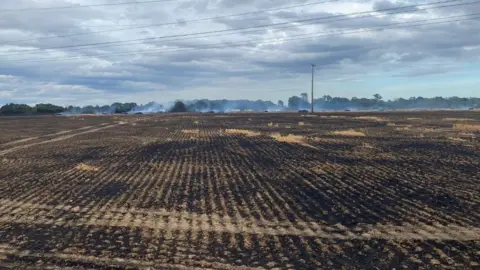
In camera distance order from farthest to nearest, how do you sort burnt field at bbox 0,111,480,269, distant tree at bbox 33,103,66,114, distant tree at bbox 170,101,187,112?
distant tree at bbox 170,101,187,112 → distant tree at bbox 33,103,66,114 → burnt field at bbox 0,111,480,269

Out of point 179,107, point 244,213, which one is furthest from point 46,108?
point 244,213

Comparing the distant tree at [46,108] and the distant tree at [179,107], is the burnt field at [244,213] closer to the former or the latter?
the distant tree at [46,108]

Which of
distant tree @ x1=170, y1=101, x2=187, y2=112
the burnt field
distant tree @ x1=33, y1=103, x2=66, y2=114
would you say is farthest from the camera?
distant tree @ x1=170, y1=101, x2=187, y2=112

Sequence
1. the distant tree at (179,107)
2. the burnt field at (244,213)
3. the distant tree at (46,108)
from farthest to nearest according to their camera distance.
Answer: the distant tree at (179,107) → the distant tree at (46,108) → the burnt field at (244,213)

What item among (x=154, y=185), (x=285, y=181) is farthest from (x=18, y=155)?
(x=285, y=181)

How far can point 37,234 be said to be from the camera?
998 cm

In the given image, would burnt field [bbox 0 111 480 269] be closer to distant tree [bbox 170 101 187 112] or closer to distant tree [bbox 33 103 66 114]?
distant tree [bbox 33 103 66 114]

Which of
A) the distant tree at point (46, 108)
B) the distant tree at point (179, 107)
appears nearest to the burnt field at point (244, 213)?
the distant tree at point (46, 108)

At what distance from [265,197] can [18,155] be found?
18.8 metres

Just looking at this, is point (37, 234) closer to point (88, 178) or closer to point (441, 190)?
point (88, 178)

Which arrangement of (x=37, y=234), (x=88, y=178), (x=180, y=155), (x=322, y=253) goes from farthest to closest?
(x=180, y=155)
(x=88, y=178)
(x=37, y=234)
(x=322, y=253)

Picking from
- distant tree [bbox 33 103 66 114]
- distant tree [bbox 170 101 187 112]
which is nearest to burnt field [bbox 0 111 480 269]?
distant tree [bbox 33 103 66 114]

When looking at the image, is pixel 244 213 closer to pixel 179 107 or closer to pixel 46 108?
pixel 46 108

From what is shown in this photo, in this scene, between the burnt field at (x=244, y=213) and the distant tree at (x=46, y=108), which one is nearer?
the burnt field at (x=244, y=213)
